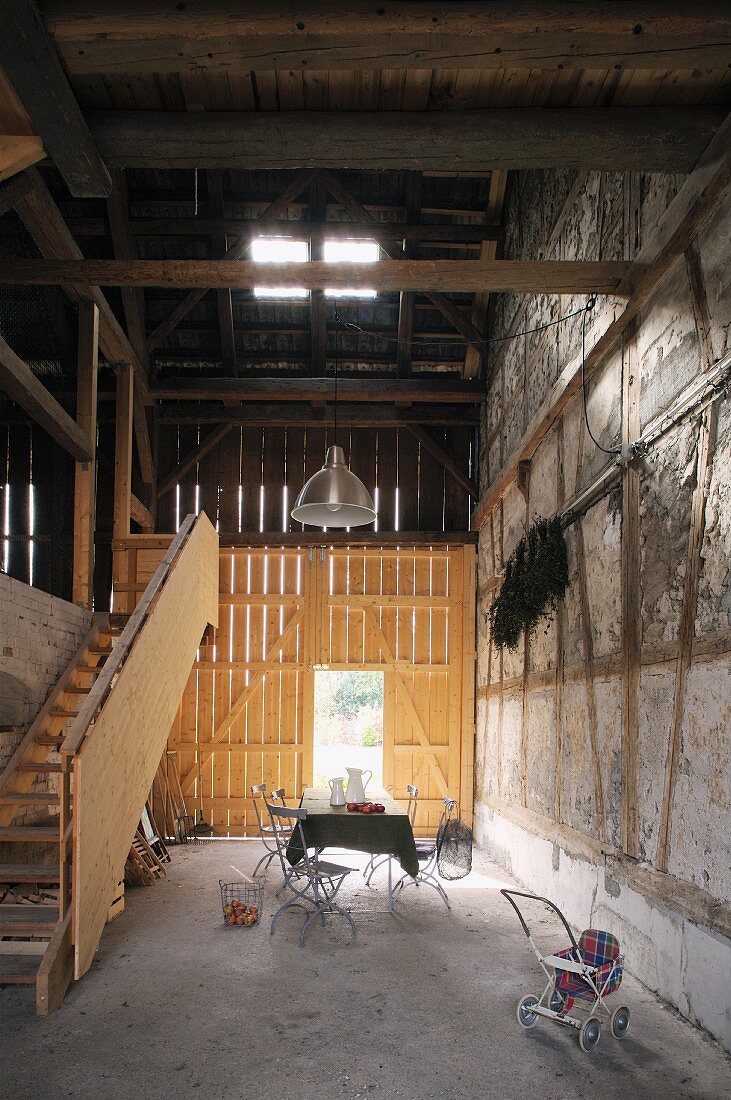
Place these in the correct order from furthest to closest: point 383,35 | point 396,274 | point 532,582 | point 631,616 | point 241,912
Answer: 1. point 532,582
2. point 241,912
3. point 396,274
4. point 631,616
5. point 383,35

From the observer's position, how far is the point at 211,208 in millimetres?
10031

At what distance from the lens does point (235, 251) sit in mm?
9750

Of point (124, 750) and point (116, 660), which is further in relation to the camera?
point (124, 750)

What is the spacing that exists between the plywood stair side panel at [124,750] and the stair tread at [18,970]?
0.28 m

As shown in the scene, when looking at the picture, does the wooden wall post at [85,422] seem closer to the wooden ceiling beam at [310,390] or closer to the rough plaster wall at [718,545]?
the wooden ceiling beam at [310,390]

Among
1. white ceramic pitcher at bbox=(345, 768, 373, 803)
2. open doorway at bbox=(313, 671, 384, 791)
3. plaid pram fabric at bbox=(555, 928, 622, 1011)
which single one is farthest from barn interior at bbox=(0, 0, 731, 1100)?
open doorway at bbox=(313, 671, 384, 791)

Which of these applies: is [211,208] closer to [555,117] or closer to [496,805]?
[555,117]

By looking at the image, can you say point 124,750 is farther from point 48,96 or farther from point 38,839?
point 48,96

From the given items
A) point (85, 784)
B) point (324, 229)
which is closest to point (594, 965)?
point (85, 784)

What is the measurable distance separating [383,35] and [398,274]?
175 centimetres

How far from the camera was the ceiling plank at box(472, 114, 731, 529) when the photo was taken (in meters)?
4.38

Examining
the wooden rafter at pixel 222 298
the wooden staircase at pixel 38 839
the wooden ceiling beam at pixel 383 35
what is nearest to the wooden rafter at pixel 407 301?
the wooden rafter at pixel 222 298

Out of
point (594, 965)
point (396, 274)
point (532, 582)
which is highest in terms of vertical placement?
point (396, 274)

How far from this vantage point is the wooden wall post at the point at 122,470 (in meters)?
9.26
